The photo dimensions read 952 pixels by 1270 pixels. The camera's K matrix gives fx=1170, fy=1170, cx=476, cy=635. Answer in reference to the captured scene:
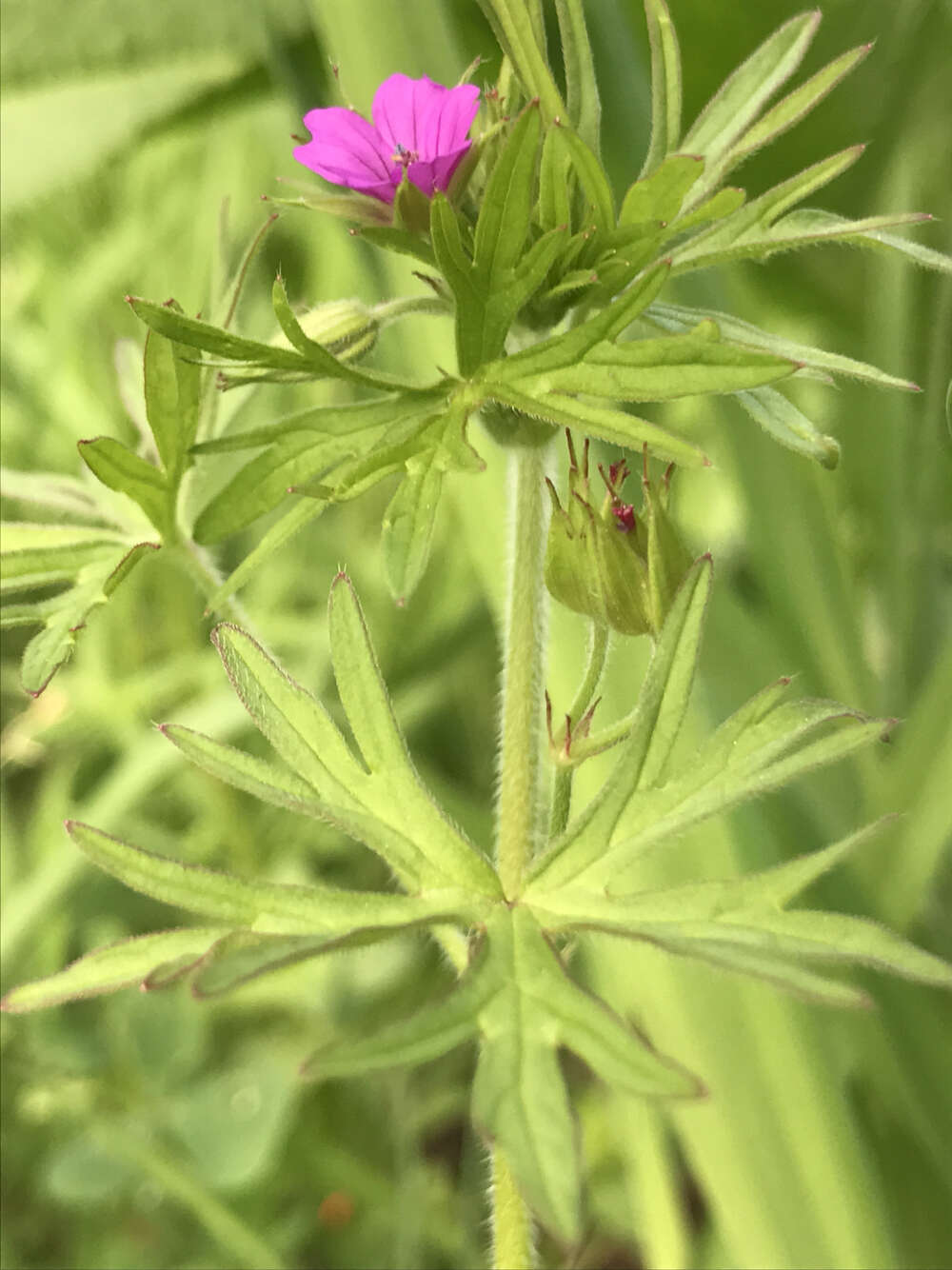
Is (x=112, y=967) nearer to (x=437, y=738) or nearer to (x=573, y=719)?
(x=573, y=719)

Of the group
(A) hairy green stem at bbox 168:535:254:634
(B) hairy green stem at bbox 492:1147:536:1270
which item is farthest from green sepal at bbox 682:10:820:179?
(B) hairy green stem at bbox 492:1147:536:1270

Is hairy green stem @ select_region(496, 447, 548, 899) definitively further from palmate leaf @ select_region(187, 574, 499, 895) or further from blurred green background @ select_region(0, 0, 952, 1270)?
blurred green background @ select_region(0, 0, 952, 1270)

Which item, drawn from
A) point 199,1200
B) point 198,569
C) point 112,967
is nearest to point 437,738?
point 199,1200

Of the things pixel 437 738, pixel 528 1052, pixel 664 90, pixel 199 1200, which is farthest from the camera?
pixel 437 738

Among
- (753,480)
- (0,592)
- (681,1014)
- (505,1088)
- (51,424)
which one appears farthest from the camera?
(51,424)

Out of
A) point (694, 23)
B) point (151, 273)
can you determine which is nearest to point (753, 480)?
point (694, 23)

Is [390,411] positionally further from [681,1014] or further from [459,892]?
[681,1014]

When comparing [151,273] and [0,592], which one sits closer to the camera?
[0,592]
